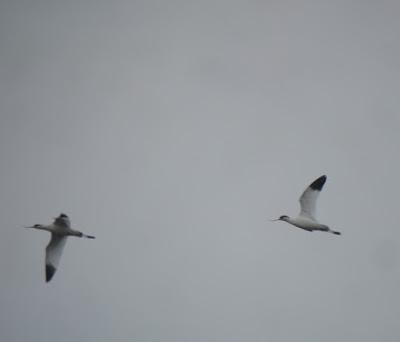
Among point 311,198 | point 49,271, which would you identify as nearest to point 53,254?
point 49,271

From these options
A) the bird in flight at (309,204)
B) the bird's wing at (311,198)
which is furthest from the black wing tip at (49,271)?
the bird's wing at (311,198)

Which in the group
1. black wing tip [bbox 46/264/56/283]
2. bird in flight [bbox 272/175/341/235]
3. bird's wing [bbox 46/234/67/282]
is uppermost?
bird in flight [bbox 272/175/341/235]

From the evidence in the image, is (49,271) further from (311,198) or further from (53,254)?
(311,198)

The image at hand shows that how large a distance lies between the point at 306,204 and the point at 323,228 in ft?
4.88

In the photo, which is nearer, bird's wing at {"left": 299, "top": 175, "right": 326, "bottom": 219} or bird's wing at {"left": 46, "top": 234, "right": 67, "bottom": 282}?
bird's wing at {"left": 299, "top": 175, "right": 326, "bottom": 219}

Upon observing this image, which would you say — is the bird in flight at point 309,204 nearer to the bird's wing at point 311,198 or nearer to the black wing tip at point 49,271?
the bird's wing at point 311,198

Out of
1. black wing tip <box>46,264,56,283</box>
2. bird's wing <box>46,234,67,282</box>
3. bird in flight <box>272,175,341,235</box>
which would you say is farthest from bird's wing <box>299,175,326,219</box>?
black wing tip <box>46,264,56,283</box>

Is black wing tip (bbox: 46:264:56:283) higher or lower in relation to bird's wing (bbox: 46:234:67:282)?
lower

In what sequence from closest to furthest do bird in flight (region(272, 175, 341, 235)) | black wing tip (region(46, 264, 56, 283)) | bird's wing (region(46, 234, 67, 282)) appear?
bird in flight (region(272, 175, 341, 235)), black wing tip (region(46, 264, 56, 283)), bird's wing (region(46, 234, 67, 282))

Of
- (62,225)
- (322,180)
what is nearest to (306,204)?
(322,180)

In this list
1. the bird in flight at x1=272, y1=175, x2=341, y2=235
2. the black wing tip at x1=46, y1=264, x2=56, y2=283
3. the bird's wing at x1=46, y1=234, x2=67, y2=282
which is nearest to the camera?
the bird in flight at x1=272, y1=175, x2=341, y2=235

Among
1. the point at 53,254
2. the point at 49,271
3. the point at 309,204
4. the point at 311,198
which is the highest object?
the point at 311,198

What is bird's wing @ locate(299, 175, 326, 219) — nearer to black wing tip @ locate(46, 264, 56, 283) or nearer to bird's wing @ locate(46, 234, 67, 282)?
bird's wing @ locate(46, 234, 67, 282)

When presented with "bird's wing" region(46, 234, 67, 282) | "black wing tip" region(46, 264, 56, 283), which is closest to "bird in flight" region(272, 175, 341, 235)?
"bird's wing" region(46, 234, 67, 282)
